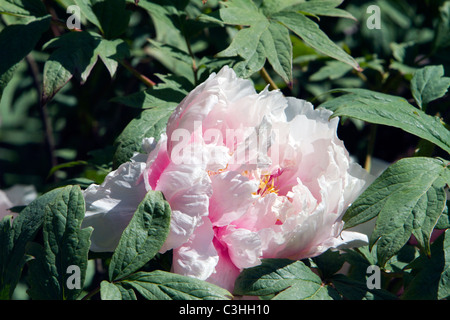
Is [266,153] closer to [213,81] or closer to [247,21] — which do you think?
[213,81]

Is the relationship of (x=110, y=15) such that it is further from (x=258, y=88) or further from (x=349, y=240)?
(x=349, y=240)

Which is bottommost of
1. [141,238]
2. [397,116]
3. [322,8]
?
[141,238]

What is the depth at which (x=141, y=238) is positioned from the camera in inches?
36.8

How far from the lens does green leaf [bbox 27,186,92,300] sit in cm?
91

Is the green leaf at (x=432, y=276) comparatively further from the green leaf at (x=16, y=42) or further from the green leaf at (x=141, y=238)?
the green leaf at (x=16, y=42)

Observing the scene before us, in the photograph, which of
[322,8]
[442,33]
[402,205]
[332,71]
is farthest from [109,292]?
[442,33]

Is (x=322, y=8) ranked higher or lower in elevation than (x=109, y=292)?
higher

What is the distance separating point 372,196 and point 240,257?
278mm

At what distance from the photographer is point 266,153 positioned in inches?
40.4

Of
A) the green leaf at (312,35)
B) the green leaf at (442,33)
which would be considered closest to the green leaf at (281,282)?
the green leaf at (312,35)

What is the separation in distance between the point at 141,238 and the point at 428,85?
2.76ft

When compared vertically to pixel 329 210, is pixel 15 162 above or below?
below

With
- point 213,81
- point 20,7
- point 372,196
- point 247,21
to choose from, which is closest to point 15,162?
point 20,7
